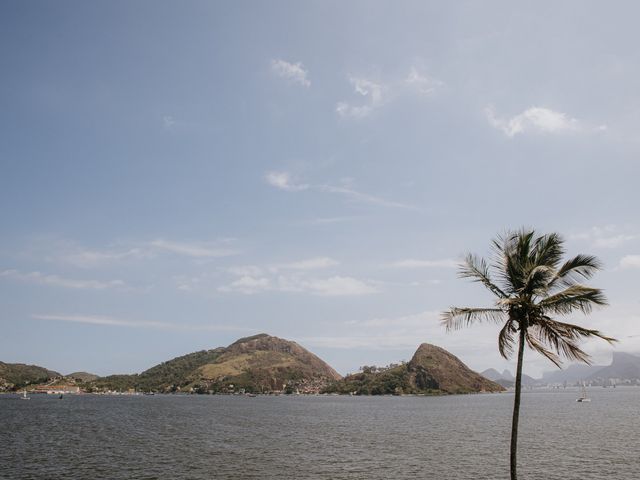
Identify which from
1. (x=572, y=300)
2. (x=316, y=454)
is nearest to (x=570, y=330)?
(x=572, y=300)

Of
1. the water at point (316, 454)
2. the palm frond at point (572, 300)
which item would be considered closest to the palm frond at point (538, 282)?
the palm frond at point (572, 300)

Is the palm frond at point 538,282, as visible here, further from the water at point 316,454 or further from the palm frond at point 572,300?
the water at point 316,454

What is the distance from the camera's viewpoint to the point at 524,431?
98.8 meters

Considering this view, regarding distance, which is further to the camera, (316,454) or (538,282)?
(316,454)

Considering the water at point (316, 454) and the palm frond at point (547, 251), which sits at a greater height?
the palm frond at point (547, 251)

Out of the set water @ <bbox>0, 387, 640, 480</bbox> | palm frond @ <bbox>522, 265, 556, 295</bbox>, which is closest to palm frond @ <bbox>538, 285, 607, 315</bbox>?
palm frond @ <bbox>522, 265, 556, 295</bbox>

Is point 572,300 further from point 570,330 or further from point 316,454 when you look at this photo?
point 316,454

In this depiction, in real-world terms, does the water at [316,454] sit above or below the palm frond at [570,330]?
below

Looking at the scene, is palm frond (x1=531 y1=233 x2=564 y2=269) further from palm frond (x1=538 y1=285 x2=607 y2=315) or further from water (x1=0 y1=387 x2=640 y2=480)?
water (x1=0 y1=387 x2=640 y2=480)

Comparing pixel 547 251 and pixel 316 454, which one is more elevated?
pixel 547 251

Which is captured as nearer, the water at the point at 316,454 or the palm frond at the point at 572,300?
the palm frond at the point at 572,300

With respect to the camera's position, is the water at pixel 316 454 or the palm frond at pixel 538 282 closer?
the palm frond at pixel 538 282

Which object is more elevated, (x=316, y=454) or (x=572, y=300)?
(x=572, y=300)

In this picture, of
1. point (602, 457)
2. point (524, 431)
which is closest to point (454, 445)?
point (602, 457)
